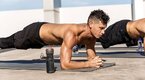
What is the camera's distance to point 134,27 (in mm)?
7062

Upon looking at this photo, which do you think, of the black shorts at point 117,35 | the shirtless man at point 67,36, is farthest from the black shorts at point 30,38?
the black shorts at point 117,35

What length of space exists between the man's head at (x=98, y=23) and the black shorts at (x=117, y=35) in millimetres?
2064

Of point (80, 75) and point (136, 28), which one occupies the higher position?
point (136, 28)

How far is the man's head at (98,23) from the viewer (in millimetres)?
5344

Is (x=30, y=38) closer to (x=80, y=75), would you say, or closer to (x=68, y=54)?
(x=68, y=54)

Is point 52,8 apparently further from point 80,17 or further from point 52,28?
point 52,28

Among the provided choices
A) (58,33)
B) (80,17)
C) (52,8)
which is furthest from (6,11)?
(58,33)

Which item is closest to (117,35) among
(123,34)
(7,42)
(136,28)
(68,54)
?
(123,34)

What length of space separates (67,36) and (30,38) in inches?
48.7

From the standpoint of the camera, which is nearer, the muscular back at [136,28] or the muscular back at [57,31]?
the muscular back at [57,31]

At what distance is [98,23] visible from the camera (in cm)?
536

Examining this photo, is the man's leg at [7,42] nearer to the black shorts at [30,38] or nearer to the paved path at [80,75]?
the black shorts at [30,38]

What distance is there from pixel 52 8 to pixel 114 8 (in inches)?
130

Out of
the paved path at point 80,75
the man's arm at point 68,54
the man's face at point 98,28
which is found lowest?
the paved path at point 80,75
